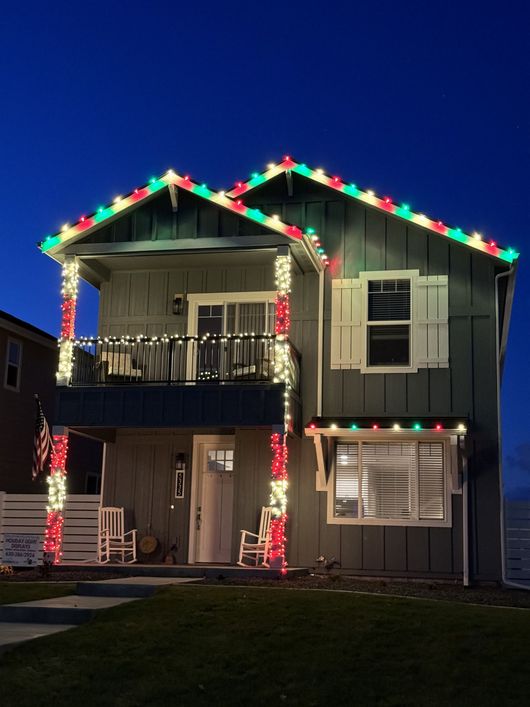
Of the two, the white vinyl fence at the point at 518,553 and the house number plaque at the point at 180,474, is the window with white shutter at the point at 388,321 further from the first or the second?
the house number plaque at the point at 180,474

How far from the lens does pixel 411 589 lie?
13.7 meters

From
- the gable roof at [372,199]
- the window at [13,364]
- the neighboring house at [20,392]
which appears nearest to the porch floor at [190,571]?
the gable roof at [372,199]

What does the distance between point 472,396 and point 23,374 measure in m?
12.1

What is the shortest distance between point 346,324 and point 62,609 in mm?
8245

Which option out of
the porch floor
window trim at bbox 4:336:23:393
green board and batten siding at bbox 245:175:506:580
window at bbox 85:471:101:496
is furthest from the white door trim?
window at bbox 85:471:101:496

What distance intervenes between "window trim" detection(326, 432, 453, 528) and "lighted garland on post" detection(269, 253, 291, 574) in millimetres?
969

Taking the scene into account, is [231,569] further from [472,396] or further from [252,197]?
[252,197]

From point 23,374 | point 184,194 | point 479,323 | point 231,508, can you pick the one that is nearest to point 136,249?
point 184,194

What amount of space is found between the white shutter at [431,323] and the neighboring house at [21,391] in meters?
10.4

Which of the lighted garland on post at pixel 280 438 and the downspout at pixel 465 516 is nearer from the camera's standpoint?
the lighted garland on post at pixel 280 438

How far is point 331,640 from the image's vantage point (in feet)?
30.2

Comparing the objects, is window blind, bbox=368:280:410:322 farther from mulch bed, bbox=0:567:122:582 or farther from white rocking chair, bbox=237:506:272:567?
mulch bed, bbox=0:567:122:582

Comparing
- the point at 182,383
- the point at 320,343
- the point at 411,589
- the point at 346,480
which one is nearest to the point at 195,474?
the point at 182,383

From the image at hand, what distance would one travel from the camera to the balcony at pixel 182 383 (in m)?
15.9
